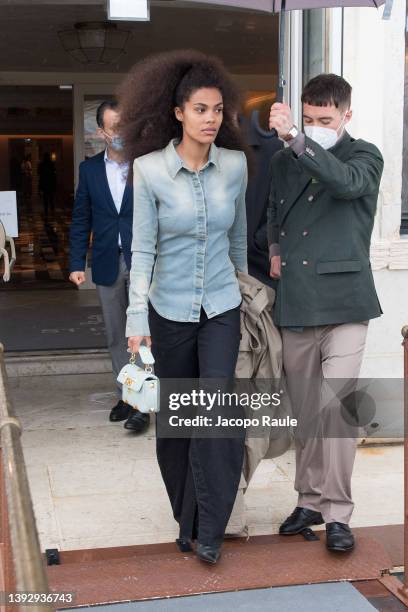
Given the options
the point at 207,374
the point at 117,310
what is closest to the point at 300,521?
the point at 207,374

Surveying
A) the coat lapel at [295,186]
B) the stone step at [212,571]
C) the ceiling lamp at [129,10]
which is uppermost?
the ceiling lamp at [129,10]

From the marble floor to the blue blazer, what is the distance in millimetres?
980

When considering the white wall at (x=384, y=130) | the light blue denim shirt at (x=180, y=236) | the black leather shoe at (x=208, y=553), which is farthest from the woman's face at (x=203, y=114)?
the white wall at (x=384, y=130)

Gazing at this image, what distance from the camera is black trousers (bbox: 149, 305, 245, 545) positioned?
338cm

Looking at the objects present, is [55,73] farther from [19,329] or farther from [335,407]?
[335,407]

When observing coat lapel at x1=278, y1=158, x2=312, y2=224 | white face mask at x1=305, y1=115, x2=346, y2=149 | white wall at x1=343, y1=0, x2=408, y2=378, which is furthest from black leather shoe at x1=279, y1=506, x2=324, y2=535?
white face mask at x1=305, y1=115, x2=346, y2=149

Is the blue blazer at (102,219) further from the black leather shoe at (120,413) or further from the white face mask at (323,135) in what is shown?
the white face mask at (323,135)

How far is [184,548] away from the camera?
363cm

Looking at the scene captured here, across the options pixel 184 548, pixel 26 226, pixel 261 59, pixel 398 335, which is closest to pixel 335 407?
pixel 184 548

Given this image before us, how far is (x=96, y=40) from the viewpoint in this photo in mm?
8609

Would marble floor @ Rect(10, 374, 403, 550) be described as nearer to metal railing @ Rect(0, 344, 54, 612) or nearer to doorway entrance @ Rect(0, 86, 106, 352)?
doorway entrance @ Rect(0, 86, 106, 352)

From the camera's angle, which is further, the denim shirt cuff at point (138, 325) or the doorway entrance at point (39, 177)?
the doorway entrance at point (39, 177)

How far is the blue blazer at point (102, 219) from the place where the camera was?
5270 millimetres

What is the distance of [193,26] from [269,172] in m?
6.38
